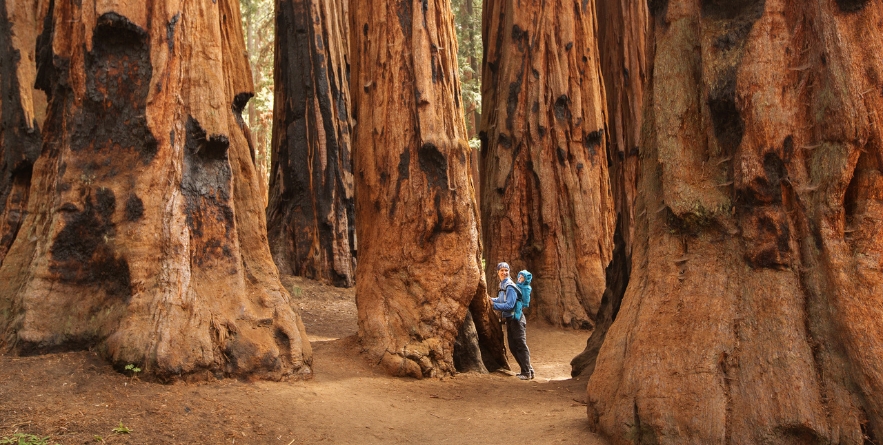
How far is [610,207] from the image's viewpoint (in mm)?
11797

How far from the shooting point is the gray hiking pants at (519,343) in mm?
7992

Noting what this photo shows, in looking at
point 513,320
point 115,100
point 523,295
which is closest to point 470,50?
→ point 523,295

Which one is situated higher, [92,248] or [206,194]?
[206,194]

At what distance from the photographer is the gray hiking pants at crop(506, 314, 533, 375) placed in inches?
315

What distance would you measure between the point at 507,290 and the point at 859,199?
467cm

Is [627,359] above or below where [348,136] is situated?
below

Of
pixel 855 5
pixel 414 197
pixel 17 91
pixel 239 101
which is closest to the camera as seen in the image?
pixel 855 5

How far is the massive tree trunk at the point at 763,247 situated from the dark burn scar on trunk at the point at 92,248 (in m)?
3.28

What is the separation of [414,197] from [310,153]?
5.61 meters

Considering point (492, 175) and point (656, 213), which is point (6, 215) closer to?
point (492, 175)

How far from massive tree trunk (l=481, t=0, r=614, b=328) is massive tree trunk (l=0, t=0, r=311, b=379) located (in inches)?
220

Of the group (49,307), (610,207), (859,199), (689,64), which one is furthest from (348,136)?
(859,199)

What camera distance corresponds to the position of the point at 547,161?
1111cm

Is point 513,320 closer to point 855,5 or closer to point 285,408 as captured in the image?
point 285,408
